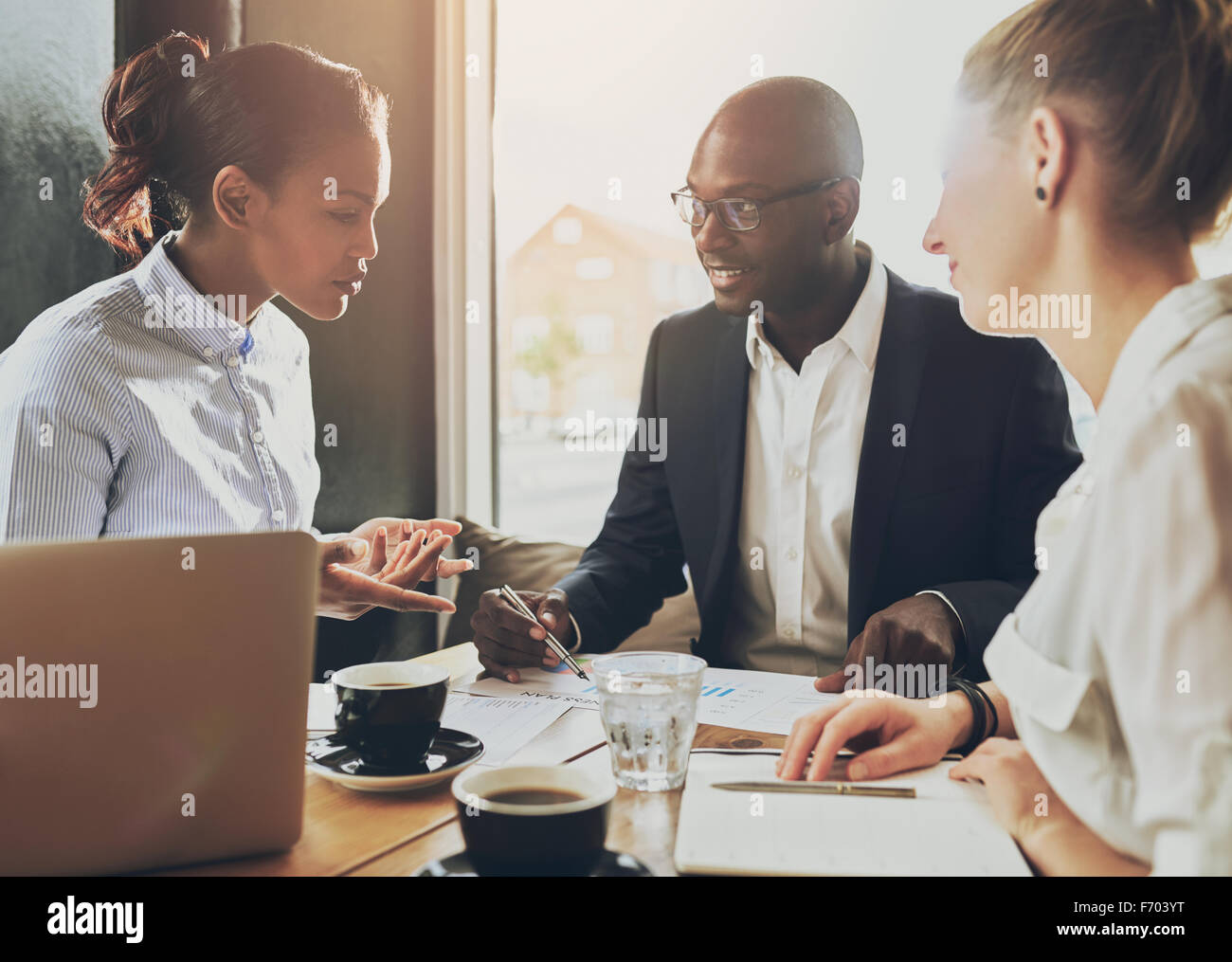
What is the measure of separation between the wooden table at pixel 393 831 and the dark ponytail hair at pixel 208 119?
1001mm

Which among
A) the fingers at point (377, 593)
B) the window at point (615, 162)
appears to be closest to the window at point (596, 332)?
the window at point (615, 162)

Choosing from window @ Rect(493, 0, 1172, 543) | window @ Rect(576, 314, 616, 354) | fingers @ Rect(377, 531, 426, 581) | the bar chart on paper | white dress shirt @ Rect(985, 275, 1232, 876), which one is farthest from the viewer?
window @ Rect(576, 314, 616, 354)

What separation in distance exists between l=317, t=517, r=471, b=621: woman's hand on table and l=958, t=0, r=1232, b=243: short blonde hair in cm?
81

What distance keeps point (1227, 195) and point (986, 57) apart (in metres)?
0.24

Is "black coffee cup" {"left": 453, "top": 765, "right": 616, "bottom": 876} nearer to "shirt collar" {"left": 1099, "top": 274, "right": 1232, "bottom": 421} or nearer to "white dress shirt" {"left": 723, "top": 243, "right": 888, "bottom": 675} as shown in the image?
"shirt collar" {"left": 1099, "top": 274, "right": 1232, "bottom": 421}

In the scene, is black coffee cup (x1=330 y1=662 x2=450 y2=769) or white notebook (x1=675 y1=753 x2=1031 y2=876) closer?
white notebook (x1=675 y1=753 x2=1031 y2=876)

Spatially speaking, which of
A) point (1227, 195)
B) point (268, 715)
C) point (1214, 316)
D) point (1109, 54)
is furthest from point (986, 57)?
point (268, 715)

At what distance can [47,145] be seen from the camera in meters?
1.59

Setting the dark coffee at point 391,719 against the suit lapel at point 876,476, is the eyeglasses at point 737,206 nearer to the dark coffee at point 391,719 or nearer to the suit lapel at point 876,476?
the suit lapel at point 876,476

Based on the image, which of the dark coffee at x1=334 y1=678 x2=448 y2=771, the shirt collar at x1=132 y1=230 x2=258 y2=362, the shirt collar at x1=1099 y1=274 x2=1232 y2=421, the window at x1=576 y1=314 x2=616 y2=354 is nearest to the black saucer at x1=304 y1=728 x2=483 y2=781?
the dark coffee at x1=334 y1=678 x2=448 y2=771

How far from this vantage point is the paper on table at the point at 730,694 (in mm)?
1058

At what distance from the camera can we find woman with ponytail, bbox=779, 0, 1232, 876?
1.85 ft
